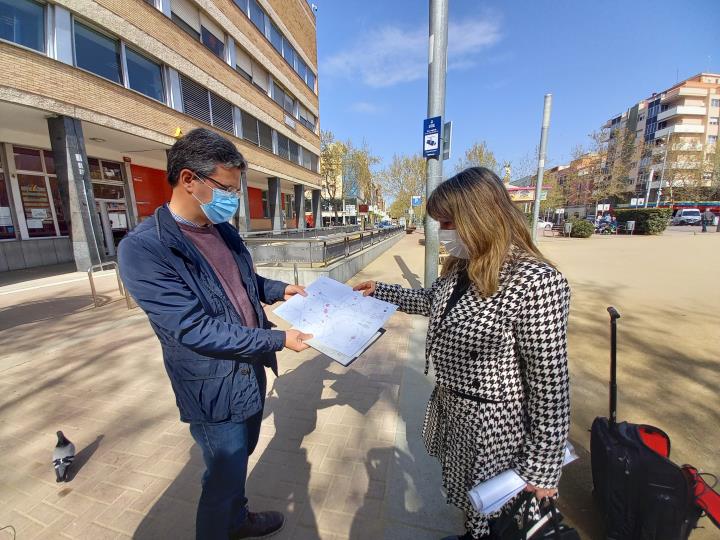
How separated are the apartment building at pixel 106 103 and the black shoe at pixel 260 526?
11051mm

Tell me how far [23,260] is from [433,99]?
14119mm

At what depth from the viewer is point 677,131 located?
48375 mm

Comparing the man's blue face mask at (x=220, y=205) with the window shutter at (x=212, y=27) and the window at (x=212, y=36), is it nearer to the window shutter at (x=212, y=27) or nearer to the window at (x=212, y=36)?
the window at (x=212, y=36)

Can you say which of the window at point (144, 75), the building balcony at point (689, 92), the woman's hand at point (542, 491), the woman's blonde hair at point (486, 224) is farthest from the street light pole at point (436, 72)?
the building balcony at point (689, 92)

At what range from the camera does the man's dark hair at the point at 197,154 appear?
1365 millimetres

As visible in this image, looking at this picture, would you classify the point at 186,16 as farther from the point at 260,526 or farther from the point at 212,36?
the point at 260,526

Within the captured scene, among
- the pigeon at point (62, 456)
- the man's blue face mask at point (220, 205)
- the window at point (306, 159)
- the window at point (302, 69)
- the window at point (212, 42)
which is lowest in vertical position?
the pigeon at point (62, 456)

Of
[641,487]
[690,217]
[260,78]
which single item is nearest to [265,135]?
[260,78]

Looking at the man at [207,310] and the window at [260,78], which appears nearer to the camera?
the man at [207,310]

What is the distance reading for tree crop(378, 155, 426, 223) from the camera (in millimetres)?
35531

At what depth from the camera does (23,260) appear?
10906 millimetres

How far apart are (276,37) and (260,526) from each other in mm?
25102

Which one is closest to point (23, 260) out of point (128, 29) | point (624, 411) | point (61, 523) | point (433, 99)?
point (128, 29)

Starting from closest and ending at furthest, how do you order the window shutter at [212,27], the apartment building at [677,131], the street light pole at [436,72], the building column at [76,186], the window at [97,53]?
the street light pole at [436,72] → the building column at [76,186] → the window at [97,53] → the window shutter at [212,27] → the apartment building at [677,131]
